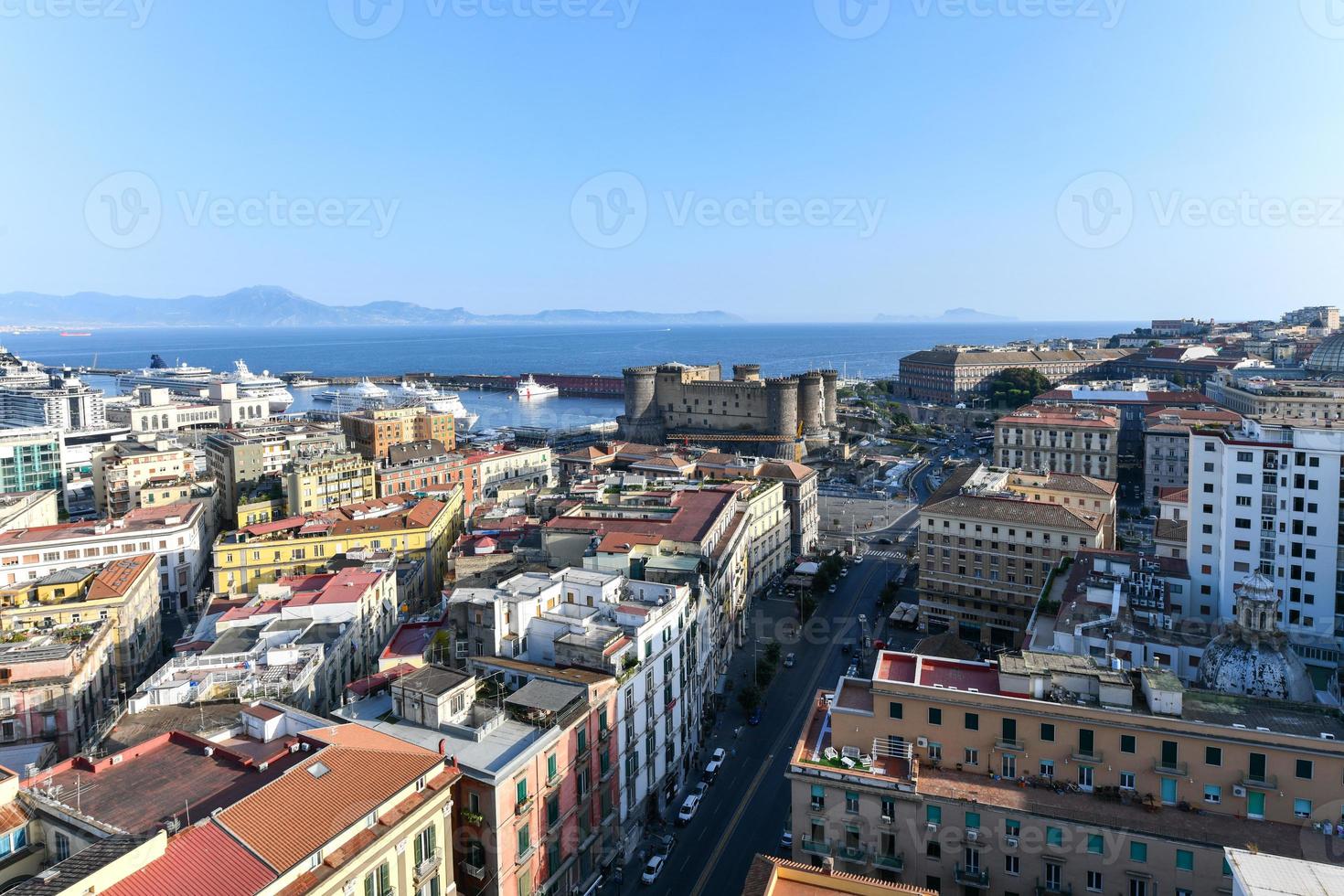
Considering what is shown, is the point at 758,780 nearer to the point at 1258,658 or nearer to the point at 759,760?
the point at 759,760

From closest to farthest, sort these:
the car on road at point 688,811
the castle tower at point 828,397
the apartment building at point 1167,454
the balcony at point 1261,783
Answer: the balcony at point 1261,783, the car on road at point 688,811, the apartment building at point 1167,454, the castle tower at point 828,397

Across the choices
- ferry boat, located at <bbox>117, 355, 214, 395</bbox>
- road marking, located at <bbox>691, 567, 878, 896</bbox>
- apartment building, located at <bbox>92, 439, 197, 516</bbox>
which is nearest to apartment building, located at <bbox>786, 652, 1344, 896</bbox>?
road marking, located at <bbox>691, 567, 878, 896</bbox>

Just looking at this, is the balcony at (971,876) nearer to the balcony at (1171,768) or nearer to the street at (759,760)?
the balcony at (1171,768)

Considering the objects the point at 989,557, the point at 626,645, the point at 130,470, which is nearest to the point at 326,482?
the point at 130,470

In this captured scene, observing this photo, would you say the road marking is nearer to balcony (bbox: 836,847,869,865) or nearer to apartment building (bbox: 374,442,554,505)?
balcony (bbox: 836,847,869,865)

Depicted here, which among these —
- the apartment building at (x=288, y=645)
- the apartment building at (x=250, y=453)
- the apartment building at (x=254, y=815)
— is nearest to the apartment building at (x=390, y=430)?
the apartment building at (x=250, y=453)

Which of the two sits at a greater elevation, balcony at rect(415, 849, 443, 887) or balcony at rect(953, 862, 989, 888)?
balcony at rect(415, 849, 443, 887)

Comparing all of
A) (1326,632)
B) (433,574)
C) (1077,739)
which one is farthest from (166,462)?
(1326,632)
